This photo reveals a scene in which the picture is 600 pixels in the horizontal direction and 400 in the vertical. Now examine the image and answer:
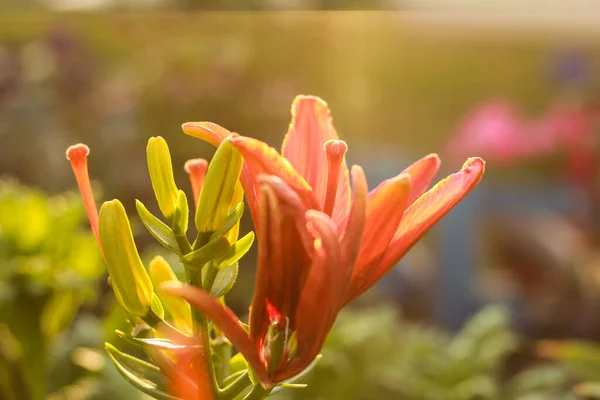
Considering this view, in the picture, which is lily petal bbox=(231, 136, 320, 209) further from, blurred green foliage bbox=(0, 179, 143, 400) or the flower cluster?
blurred green foliage bbox=(0, 179, 143, 400)

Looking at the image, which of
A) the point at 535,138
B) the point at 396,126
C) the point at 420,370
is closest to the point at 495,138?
the point at 535,138

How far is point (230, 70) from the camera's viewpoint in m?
2.06

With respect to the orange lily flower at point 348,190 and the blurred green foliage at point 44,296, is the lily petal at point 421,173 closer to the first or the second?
the orange lily flower at point 348,190

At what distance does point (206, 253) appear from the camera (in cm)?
29

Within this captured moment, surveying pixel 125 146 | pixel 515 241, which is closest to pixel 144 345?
pixel 515 241

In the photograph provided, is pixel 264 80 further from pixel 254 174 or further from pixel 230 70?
pixel 254 174

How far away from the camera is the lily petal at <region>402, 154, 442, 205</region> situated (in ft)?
1.00

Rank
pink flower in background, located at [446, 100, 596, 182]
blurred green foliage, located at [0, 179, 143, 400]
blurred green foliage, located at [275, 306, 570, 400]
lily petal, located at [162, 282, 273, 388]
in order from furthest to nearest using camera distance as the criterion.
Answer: pink flower in background, located at [446, 100, 596, 182]
blurred green foliage, located at [275, 306, 570, 400]
blurred green foliage, located at [0, 179, 143, 400]
lily petal, located at [162, 282, 273, 388]

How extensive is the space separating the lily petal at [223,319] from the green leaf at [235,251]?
36 millimetres

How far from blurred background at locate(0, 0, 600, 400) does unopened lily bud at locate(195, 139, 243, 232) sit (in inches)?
17.8

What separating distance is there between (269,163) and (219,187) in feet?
0.10

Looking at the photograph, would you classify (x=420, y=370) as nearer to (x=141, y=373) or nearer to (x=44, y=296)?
(x=44, y=296)

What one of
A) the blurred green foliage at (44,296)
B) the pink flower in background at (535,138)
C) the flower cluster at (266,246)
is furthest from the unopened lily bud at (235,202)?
the pink flower in background at (535,138)

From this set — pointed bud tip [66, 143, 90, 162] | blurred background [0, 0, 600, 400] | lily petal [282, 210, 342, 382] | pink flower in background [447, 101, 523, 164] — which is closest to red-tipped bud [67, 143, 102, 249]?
pointed bud tip [66, 143, 90, 162]
